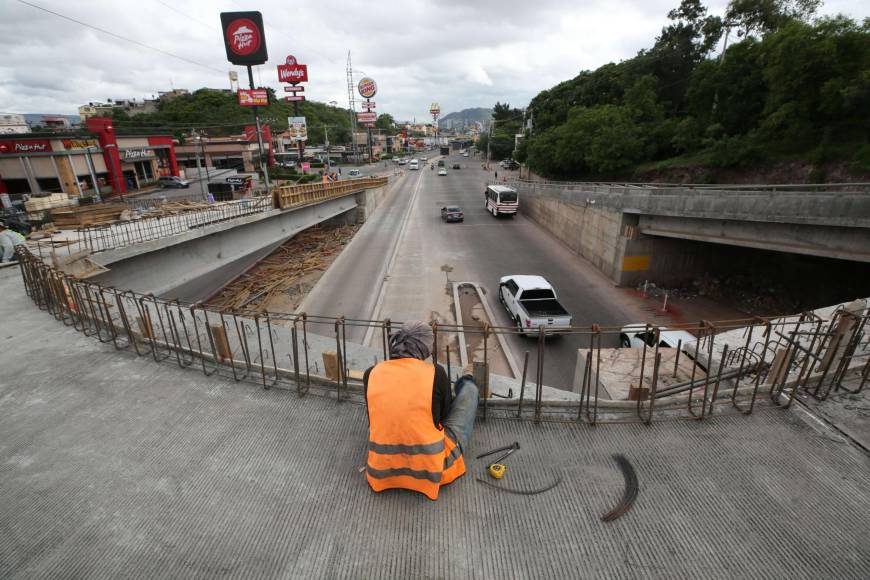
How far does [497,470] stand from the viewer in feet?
12.8

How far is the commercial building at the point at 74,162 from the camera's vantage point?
3173 centimetres

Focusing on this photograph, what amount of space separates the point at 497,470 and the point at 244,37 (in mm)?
34537

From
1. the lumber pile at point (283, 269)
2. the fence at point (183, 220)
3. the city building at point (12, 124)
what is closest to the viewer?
the fence at point (183, 220)

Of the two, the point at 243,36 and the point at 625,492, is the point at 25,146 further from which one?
the point at 625,492

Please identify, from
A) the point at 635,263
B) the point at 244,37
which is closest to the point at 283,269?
the point at 244,37

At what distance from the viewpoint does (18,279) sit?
10680 millimetres

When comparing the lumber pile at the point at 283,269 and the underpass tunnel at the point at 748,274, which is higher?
the underpass tunnel at the point at 748,274

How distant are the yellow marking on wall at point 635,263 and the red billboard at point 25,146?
43723mm

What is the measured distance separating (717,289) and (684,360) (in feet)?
41.2

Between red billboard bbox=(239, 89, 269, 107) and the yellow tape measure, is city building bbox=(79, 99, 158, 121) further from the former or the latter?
the yellow tape measure

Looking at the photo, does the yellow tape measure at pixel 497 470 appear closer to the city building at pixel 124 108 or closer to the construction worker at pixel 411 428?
the construction worker at pixel 411 428

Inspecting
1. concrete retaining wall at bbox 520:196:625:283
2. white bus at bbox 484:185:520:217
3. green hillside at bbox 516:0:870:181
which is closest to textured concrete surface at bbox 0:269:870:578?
concrete retaining wall at bbox 520:196:625:283

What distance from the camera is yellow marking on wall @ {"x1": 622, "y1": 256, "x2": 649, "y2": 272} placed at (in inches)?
703

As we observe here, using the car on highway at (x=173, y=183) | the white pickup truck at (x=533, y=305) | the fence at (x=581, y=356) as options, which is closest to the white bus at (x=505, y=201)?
the white pickup truck at (x=533, y=305)
